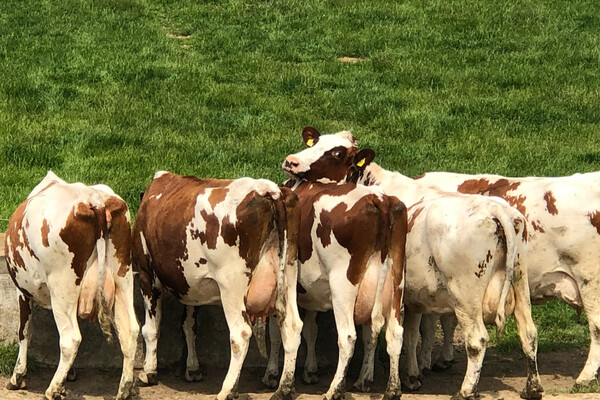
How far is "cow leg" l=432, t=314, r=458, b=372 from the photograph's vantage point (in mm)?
A: 12047

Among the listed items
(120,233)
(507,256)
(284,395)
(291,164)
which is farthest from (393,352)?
(120,233)

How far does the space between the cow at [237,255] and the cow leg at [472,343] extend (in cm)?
150

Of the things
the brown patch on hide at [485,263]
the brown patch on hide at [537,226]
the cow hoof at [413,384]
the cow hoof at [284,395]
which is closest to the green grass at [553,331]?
the cow hoof at [413,384]

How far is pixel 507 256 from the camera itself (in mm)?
10227

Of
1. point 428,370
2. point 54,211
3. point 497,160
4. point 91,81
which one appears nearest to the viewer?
point 54,211

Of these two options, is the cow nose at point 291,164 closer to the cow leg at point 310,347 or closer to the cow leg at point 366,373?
the cow leg at point 310,347

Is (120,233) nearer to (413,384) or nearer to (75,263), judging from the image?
(75,263)

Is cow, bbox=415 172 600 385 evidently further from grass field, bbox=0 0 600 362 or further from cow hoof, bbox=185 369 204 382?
cow hoof, bbox=185 369 204 382

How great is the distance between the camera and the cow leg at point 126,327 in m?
10.4

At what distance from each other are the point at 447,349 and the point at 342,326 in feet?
6.97

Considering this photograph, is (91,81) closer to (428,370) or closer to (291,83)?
(291,83)

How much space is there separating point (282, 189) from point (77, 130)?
29.3 feet

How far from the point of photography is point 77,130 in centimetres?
1864

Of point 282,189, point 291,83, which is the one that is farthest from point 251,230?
point 291,83
